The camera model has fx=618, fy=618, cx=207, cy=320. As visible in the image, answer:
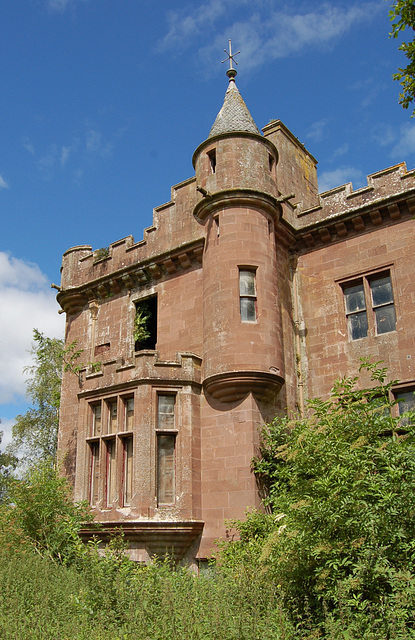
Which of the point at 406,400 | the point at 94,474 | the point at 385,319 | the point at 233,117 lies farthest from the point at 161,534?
the point at 233,117

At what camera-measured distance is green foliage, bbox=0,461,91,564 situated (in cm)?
1202

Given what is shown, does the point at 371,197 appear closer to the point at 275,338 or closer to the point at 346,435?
the point at 275,338

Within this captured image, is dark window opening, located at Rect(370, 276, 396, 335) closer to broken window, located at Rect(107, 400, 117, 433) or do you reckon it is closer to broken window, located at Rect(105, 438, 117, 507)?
broken window, located at Rect(107, 400, 117, 433)

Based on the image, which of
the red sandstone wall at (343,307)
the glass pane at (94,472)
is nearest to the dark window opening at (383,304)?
the red sandstone wall at (343,307)

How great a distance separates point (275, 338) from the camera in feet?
43.9

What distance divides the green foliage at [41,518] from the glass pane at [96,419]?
1.47 m

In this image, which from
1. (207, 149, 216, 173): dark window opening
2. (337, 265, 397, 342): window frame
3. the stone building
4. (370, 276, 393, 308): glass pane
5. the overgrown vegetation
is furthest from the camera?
(207, 149, 216, 173): dark window opening

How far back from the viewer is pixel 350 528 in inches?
279

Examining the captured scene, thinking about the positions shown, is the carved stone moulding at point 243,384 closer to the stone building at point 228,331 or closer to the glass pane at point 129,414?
the stone building at point 228,331

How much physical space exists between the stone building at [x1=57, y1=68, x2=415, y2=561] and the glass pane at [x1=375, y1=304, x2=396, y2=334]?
3 cm

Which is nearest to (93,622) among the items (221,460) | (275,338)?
(221,460)

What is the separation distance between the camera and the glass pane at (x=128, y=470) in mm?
12863

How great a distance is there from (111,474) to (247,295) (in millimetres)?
4909

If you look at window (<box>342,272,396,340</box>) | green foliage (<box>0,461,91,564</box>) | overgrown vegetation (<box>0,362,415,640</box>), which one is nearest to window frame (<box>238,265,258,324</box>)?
window (<box>342,272,396,340</box>)
